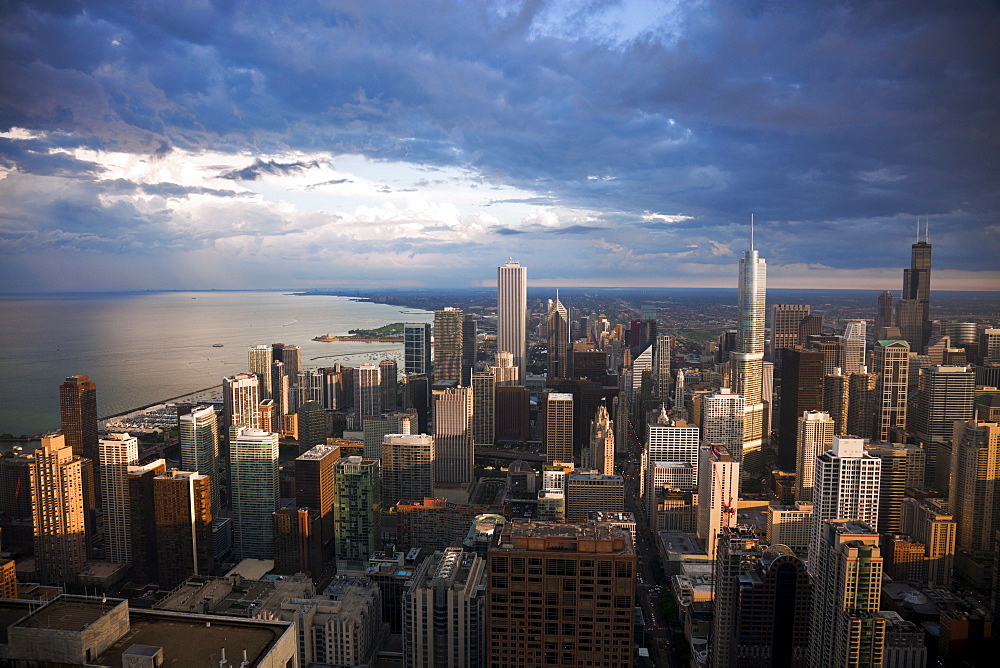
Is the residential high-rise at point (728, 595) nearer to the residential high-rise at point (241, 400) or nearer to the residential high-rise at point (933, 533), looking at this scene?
the residential high-rise at point (933, 533)

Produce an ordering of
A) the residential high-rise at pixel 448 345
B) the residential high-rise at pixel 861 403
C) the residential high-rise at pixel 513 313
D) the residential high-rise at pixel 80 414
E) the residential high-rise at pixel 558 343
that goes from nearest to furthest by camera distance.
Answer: the residential high-rise at pixel 80 414 → the residential high-rise at pixel 861 403 → the residential high-rise at pixel 448 345 → the residential high-rise at pixel 558 343 → the residential high-rise at pixel 513 313

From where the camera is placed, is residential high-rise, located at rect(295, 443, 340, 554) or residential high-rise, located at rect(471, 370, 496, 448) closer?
residential high-rise, located at rect(295, 443, 340, 554)

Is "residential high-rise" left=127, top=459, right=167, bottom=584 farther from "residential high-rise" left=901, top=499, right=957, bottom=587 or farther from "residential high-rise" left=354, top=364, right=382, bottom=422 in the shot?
"residential high-rise" left=901, top=499, right=957, bottom=587

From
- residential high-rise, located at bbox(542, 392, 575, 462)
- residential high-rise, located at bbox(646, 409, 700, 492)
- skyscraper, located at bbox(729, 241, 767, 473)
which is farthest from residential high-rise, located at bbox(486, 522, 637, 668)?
residential high-rise, located at bbox(542, 392, 575, 462)

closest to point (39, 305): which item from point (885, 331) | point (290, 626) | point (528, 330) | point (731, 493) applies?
point (290, 626)

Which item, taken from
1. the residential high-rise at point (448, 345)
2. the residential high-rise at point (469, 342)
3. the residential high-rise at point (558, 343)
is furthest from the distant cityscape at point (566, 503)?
the residential high-rise at point (469, 342)

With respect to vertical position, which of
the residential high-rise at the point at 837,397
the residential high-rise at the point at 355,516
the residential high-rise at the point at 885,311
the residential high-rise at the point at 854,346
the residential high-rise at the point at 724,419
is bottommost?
the residential high-rise at the point at 355,516
